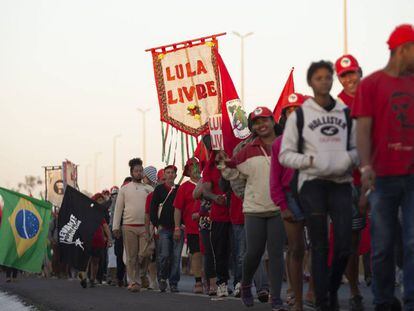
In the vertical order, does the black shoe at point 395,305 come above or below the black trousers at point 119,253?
above

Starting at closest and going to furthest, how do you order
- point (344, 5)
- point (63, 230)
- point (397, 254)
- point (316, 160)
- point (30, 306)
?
point (316, 160) → point (397, 254) → point (30, 306) → point (63, 230) → point (344, 5)

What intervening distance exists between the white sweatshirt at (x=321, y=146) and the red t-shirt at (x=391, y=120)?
0.54 meters

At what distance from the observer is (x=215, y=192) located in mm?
13148

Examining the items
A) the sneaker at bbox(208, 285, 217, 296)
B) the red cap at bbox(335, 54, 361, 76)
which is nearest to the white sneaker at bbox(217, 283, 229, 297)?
the sneaker at bbox(208, 285, 217, 296)

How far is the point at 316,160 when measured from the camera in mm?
8133

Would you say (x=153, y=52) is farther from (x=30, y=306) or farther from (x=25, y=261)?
(x=30, y=306)

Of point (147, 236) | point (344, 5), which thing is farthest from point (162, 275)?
point (344, 5)

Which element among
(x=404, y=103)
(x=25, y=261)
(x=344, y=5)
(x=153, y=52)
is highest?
(x=344, y=5)

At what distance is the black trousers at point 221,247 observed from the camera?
12992mm

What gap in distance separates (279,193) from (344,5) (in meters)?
24.2

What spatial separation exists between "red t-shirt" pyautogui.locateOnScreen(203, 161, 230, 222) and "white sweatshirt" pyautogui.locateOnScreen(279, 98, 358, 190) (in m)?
4.57

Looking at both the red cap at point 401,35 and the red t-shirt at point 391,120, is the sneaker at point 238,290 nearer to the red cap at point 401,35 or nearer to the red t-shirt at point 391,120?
the red t-shirt at point 391,120

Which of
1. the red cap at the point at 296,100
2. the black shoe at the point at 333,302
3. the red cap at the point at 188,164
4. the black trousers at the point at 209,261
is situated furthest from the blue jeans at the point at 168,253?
the black shoe at the point at 333,302

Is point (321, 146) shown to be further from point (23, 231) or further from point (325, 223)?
point (23, 231)
